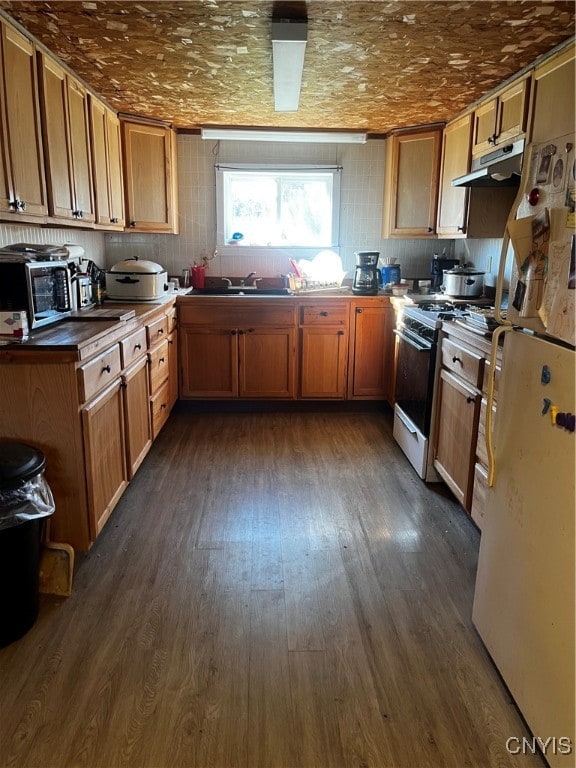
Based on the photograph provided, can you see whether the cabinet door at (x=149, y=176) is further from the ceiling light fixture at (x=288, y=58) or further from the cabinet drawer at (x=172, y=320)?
the ceiling light fixture at (x=288, y=58)

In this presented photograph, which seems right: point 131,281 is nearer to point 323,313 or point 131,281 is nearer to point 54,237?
point 54,237

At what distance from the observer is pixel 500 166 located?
270 centimetres

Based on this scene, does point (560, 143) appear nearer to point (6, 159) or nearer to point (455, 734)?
point (455, 734)

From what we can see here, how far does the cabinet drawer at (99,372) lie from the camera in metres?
2.00

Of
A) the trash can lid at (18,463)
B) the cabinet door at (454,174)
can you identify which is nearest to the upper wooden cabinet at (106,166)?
the trash can lid at (18,463)

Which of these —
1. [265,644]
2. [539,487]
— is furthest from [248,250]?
[539,487]

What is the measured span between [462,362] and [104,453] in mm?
1682

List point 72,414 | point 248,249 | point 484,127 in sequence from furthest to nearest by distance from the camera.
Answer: point 248,249 < point 484,127 < point 72,414

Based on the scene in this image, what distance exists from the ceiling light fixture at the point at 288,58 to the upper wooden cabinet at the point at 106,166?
3.66ft

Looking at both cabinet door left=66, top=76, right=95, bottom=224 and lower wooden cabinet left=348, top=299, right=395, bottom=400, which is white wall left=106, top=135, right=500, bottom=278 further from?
cabinet door left=66, top=76, right=95, bottom=224

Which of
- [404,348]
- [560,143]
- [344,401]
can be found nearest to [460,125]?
[404,348]

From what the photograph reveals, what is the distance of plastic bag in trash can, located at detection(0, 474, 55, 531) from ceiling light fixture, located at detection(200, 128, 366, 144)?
10.8ft

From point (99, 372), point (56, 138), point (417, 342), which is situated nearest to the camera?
point (99, 372)

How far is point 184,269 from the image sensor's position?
451cm
